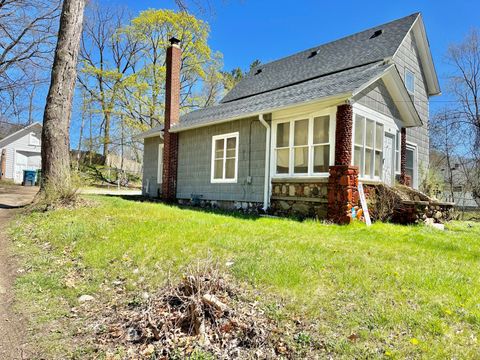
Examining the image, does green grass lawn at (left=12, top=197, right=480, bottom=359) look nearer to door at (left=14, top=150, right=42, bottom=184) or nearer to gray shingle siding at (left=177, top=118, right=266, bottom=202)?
gray shingle siding at (left=177, top=118, right=266, bottom=202)

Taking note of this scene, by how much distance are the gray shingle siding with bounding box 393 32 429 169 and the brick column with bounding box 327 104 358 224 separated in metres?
6.85

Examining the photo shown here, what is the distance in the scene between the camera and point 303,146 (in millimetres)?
8961

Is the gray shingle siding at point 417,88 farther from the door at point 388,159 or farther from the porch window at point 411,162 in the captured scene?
the door at point 388,159

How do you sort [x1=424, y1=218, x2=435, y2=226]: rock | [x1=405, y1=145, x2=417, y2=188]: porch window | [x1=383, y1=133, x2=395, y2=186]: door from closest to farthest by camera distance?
[x1=424, y1=218, x2=435, y2=226]: rock → [x1=383, y1=133, x2=395, y2=186]: door → [x1=405, y1=145, x2=417, y2=188]: porch window

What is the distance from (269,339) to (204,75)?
86.9ft

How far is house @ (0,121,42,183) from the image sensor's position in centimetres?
2633

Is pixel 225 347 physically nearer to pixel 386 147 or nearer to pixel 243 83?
pixel 386 147

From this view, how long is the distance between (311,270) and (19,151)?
2932 centimetres

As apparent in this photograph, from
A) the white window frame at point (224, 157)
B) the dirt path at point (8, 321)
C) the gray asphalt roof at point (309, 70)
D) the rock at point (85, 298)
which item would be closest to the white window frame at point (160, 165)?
the gray asphalt roof at point (309, 70)

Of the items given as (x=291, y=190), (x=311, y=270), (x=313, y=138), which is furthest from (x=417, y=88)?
(x=311, y=270)

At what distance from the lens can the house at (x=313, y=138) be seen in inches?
325

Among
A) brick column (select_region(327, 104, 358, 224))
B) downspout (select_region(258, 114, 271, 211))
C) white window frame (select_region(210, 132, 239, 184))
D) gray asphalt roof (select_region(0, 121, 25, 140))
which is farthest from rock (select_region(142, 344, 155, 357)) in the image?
gray asphalt roof (select_region(0, 121, 25, 140))

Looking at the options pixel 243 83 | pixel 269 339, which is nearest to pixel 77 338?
pixel 269 339

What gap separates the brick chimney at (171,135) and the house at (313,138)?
4cm
